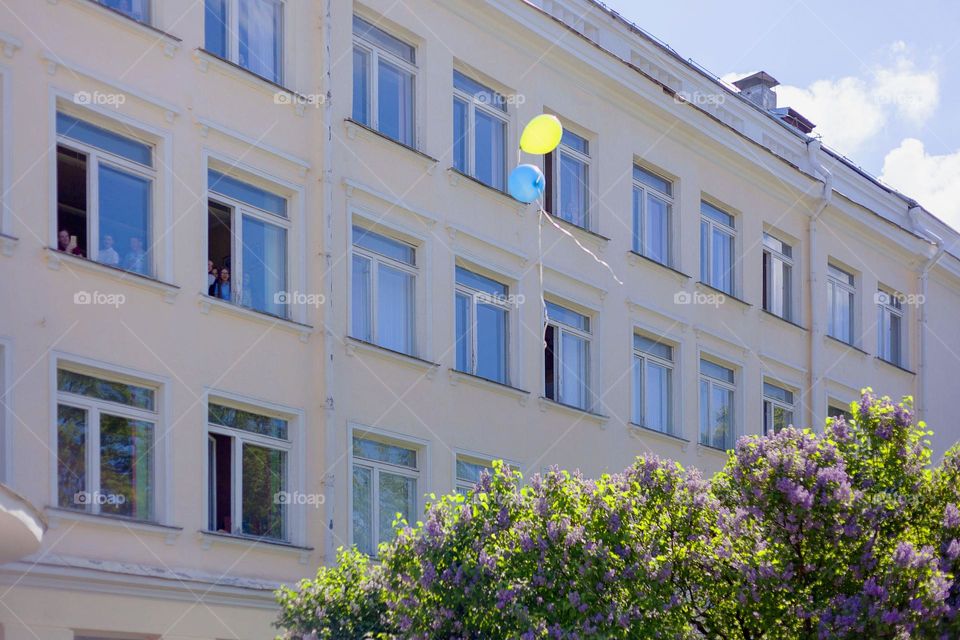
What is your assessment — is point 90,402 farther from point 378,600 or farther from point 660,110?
point 660,110

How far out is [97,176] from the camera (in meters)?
18.5

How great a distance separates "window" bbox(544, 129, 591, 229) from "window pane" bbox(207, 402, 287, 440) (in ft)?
23.2

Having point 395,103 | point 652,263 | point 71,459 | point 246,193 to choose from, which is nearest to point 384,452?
point 246,193

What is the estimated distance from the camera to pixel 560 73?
86.3ft

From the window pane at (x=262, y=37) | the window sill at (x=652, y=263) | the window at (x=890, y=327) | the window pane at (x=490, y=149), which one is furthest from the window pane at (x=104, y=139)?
the window at (x=890, y=327)

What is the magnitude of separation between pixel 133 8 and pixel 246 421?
4946mm

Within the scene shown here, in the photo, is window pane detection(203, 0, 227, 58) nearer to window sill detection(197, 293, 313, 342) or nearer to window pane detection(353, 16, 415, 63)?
window pane detection(353, 16, 415, 63)

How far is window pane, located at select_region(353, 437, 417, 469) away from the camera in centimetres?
2150

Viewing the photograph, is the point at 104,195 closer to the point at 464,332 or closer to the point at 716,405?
the point at 464,332

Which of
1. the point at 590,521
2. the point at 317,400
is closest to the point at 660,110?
the point at 317,400

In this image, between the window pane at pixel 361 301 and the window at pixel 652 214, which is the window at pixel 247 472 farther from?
the window at pixel 652 214

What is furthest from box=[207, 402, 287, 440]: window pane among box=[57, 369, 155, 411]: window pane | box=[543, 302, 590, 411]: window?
box=[543, 302, 590, 411]: window

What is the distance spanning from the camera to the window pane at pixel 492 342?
2419 centimetres

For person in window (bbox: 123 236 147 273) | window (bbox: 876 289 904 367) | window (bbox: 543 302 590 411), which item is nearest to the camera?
person in window (bbox: 123 236 147 273)
